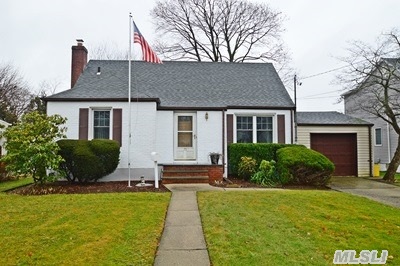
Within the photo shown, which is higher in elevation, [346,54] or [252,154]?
[346,54]

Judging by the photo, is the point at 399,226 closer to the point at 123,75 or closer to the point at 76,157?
the point at 76,157

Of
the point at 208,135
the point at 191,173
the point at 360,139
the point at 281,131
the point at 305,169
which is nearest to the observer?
the point at 305,169

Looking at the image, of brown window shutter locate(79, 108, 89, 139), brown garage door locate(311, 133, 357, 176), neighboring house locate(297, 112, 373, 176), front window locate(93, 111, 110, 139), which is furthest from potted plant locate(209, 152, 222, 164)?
brown garage door locate(311, 133, 357, 176)

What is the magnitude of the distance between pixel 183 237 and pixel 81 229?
1.94m

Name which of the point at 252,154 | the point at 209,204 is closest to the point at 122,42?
the point at 252,154

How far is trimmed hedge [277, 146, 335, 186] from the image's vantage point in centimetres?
1062

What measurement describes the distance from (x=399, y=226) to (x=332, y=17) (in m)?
14.0

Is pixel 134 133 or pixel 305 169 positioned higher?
pixel 134 133

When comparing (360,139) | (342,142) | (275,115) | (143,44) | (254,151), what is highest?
(143,44)

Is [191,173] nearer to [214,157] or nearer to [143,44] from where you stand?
[214,157]

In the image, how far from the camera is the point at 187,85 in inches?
572

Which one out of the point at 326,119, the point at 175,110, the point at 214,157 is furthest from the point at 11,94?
the point at 326,119

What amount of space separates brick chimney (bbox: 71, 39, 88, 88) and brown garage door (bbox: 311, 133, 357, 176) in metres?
12.7

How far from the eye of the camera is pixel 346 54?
47.1 ft
